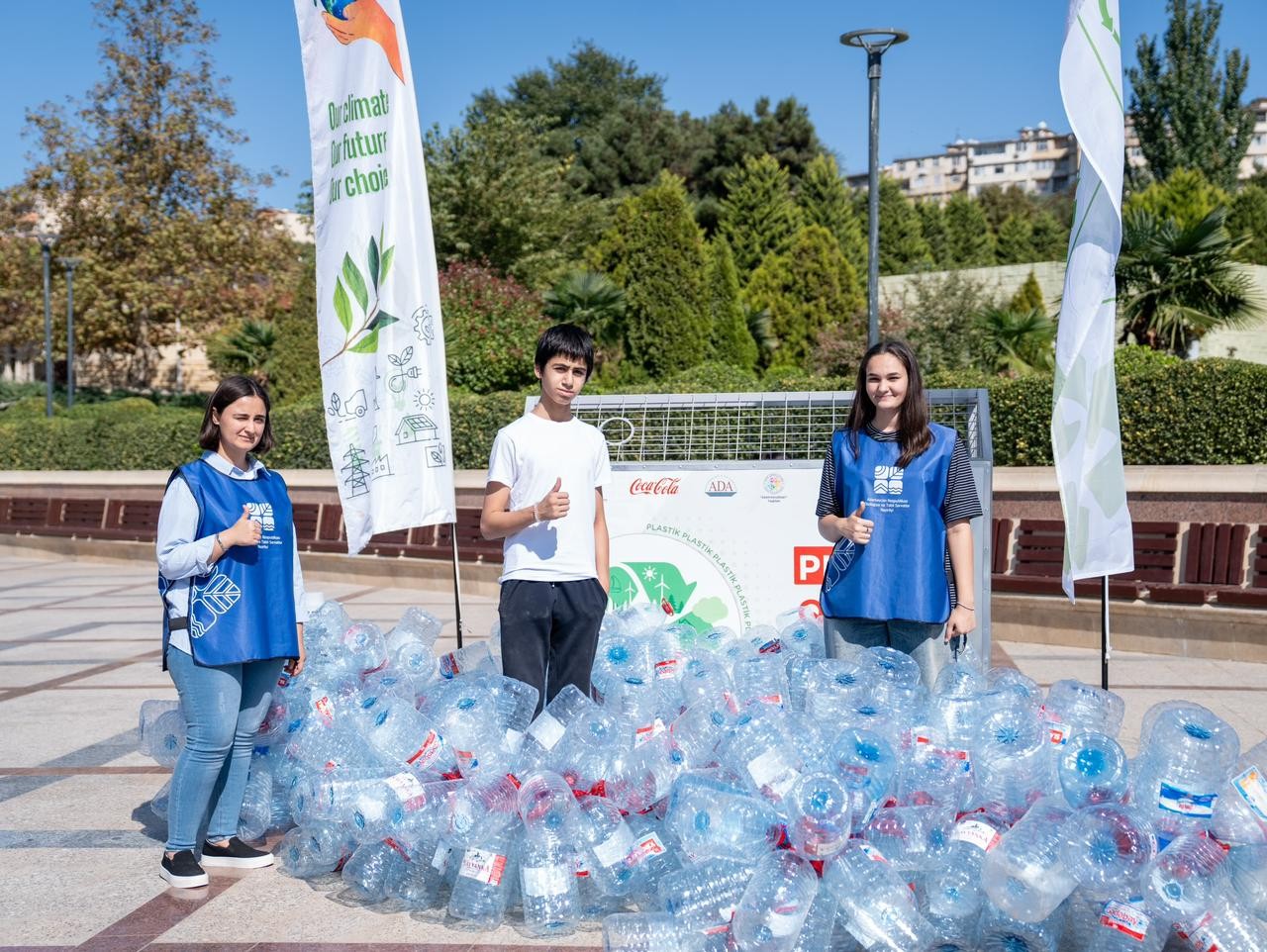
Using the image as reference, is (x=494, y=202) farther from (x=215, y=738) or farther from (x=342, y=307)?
(x=215, y=738)

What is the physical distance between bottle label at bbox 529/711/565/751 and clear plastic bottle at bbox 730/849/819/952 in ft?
3.00

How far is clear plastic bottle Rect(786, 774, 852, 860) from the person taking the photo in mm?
3393

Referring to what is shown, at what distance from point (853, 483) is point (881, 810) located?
1.13 m

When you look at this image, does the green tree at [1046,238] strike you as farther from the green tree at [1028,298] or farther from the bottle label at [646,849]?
the bottle label at [646,849]

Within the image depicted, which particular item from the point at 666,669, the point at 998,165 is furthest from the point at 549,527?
the point at 998,165

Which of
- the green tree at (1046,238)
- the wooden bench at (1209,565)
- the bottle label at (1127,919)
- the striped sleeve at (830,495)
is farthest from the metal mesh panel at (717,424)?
the green tree at (1046,238)

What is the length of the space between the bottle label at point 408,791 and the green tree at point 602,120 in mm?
39727

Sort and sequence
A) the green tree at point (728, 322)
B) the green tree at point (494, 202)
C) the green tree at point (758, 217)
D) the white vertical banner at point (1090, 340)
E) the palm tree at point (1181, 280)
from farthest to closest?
the green tree at point (758, 217) → the green tree at point (494, 202) → the green tree at point (728, 322) → the palm tree at point (1181, 280) → the white vertical banner at point (1090, 340)

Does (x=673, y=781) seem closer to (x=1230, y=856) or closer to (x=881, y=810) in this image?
(x=881, y=810)

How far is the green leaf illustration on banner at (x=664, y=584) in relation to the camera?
739 centimetres

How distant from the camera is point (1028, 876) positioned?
10.7 feet

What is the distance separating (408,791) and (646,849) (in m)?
0.82

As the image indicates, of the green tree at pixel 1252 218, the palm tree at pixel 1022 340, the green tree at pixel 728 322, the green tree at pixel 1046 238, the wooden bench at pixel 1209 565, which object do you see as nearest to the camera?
the wooden bench at pixel 1209 565

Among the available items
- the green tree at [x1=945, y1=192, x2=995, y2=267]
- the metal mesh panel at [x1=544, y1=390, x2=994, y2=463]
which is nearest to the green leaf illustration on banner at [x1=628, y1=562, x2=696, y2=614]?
the metal mesh panel at [x1=544, y1=390, x2=994, y2=463]
